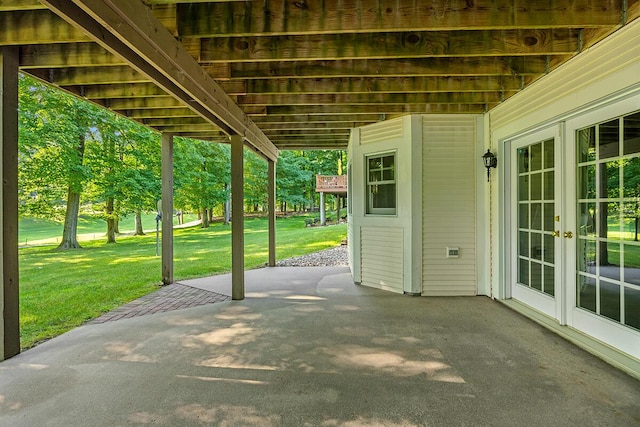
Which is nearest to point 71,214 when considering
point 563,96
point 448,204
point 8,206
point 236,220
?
point 236,220

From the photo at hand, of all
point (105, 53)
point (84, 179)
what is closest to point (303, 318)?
point (105, 53)

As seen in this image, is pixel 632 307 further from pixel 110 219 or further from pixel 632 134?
pixel 110 219

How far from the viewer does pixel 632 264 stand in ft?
8.09

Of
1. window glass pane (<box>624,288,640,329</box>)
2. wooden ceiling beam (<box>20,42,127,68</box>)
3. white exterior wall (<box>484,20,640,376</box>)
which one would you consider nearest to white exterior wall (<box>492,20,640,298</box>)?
white exterior wall (<box>484,20,640,376</box>)

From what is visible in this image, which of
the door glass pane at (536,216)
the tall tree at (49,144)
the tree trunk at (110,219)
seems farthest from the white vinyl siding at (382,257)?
the tree trunk at (110,219)

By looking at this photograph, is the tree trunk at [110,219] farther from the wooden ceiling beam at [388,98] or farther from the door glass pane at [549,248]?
the door glass pane at [549,248]

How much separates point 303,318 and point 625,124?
11.2 feet

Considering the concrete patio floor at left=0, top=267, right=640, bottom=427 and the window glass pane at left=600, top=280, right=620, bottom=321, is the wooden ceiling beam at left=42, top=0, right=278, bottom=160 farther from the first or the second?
the window glass pane at left=600, top=280, right=620, bottom=321

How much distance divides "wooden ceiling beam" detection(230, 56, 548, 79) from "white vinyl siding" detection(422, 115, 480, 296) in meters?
1.41

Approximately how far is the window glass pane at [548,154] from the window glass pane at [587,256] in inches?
34.5

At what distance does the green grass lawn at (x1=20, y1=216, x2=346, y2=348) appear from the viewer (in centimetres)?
369

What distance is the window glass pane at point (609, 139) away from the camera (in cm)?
256

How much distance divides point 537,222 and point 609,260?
94 centimetres

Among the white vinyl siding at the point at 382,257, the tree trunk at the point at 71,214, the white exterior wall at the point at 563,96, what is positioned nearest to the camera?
the white exterior wall at the point at 563,96
